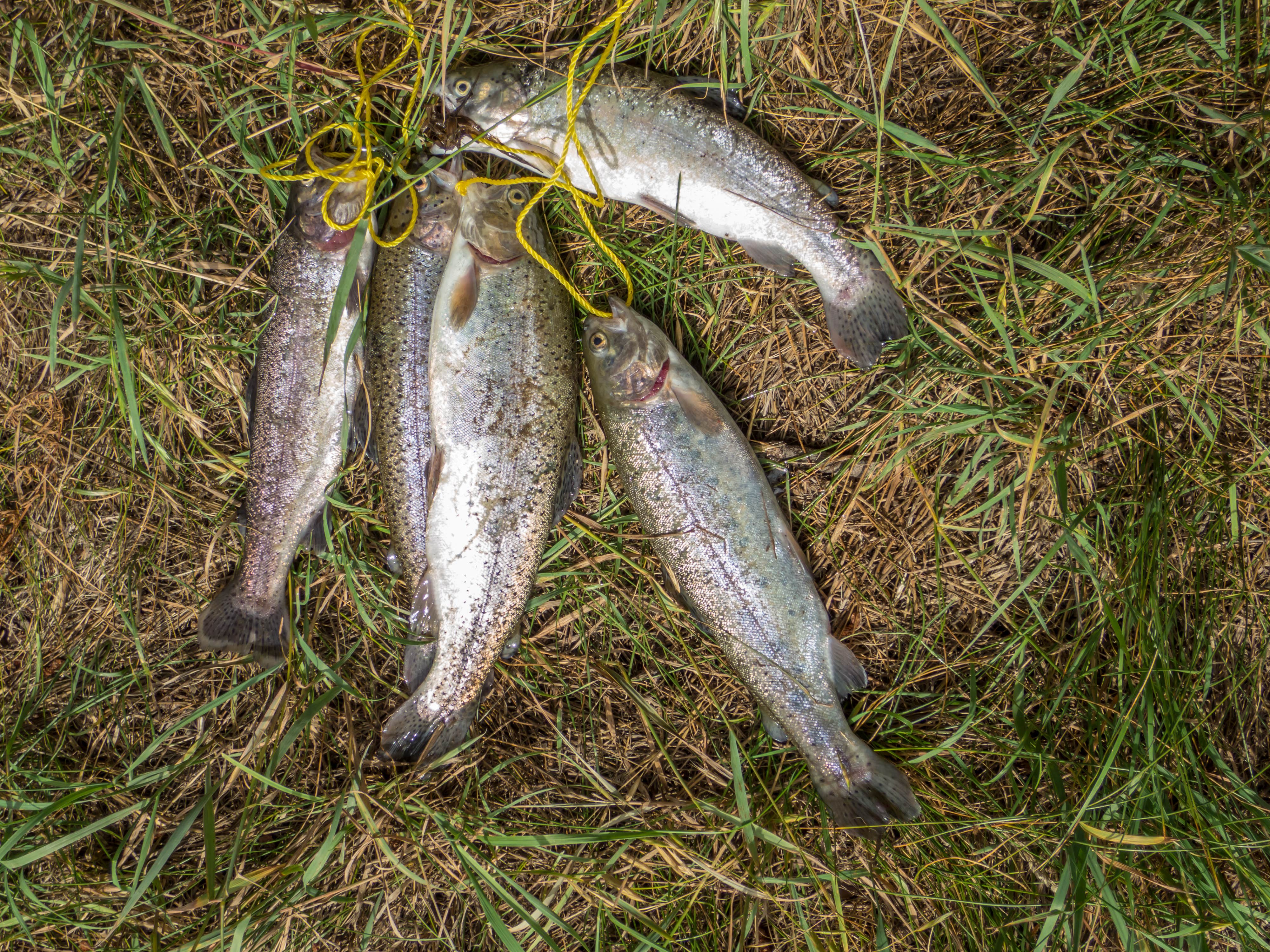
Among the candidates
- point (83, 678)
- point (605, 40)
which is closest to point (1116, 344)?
point (605, 40)

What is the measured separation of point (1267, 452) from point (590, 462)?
9.08 feet

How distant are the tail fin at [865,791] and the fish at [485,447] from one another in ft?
4.93

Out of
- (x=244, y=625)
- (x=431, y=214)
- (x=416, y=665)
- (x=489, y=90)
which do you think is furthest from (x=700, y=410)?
(x=244, y=625)

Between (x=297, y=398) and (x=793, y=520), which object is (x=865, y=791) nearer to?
(x=793, y=520)

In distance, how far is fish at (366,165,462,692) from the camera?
9.02 feet

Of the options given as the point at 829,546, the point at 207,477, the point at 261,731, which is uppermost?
the point at 829,546

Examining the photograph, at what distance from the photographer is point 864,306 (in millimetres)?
2721

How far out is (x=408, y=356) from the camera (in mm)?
2775

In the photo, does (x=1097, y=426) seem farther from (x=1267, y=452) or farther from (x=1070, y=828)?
(x=1070, y=828)

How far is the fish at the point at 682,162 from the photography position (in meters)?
2.63

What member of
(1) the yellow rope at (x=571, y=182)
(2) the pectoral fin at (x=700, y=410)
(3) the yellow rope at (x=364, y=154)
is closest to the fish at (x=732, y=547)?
(2) the pectoral fin at (x=700, y=410)

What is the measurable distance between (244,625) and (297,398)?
1058 millimetres

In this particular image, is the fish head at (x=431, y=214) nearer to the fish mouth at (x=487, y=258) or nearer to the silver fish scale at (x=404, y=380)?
the silver fish scale at (x=404, y=380)

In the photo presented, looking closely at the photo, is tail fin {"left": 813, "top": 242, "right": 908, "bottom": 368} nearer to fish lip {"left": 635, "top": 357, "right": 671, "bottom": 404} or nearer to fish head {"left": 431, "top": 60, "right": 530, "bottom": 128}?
fish lip {"left": 635, "top": 357, "right": 671, "bottom": 404}
